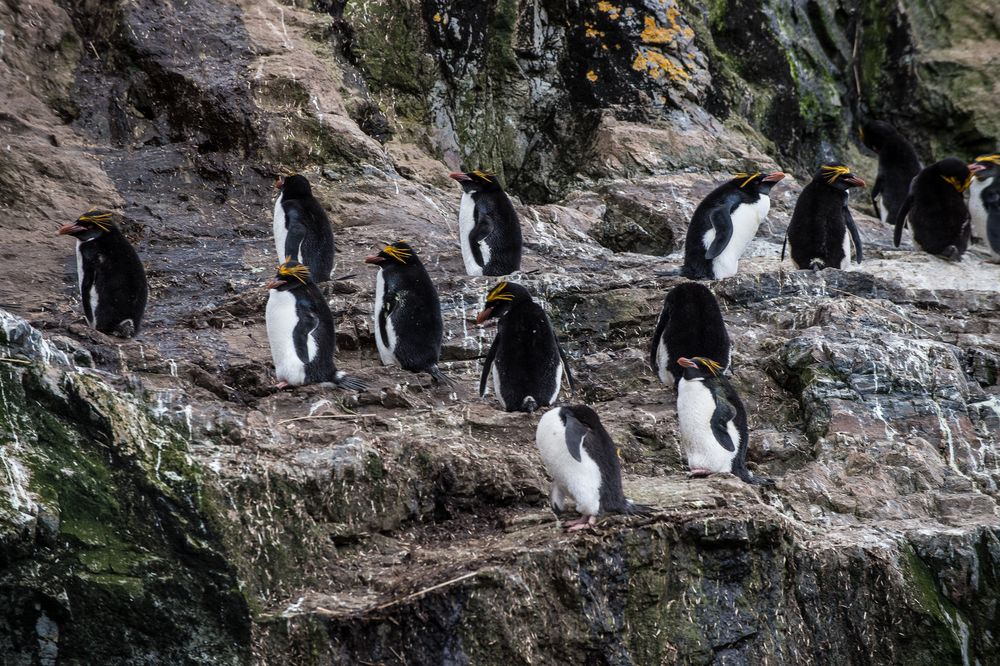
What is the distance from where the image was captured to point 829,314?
26.8 ft

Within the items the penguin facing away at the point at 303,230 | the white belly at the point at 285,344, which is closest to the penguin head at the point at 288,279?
the white belly at the point at 285,344

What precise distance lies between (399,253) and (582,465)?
2.82 meters

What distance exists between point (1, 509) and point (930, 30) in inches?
519

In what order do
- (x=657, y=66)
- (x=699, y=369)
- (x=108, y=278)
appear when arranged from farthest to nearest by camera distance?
(x=657, y=66)
(x=108, y=278)
(x=699, y=369)

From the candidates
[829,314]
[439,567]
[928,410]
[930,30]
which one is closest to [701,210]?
[829,314]

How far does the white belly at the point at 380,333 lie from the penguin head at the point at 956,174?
17.6ft

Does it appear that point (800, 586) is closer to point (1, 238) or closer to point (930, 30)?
point (1, 238)

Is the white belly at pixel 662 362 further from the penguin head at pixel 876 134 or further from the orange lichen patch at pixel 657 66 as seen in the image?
the penguin head at pixel 876 134

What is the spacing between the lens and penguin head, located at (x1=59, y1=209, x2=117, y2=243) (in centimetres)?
796

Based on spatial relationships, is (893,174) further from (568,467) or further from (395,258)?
(568,467)

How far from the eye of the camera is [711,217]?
9.25 meters

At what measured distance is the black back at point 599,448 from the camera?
5707mm

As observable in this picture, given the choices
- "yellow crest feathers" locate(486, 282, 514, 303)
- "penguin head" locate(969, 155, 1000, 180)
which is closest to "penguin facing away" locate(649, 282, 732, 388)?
"yellow crest feathers" locate(486, 282, 514, 303)

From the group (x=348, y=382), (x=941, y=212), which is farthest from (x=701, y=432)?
(x=941, y=212)
